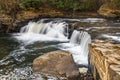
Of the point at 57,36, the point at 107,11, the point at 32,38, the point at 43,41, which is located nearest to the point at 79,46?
the point at 43,41

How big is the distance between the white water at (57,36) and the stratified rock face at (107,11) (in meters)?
3.81

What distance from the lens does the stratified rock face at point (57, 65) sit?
389 inches

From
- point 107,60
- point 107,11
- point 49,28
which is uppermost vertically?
point 107,11

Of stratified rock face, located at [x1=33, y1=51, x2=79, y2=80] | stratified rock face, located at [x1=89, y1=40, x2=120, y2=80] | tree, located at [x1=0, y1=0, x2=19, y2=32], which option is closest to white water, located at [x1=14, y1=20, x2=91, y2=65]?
tree, located at [x1=0, y1=0, x2=19, y2=32]

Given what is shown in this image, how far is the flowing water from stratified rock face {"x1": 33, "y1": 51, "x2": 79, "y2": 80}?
35 cm

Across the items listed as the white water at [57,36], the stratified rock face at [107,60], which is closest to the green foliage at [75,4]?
the white water at [57,36]

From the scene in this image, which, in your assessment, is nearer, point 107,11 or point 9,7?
point 107,11

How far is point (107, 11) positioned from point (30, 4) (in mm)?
6159

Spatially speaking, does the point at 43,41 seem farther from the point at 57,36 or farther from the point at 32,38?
the point at 57,36

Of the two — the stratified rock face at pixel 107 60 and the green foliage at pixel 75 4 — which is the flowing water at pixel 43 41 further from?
the green foliage at pixel 75 4

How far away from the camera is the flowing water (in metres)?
11.0

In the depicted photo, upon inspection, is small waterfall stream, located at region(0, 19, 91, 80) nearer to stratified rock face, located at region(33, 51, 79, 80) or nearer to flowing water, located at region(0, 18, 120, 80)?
flowing water, located at region(0, 18, 120, 80)

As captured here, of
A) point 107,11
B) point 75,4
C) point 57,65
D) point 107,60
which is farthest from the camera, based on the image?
point 75,4

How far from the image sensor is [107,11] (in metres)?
19.5
